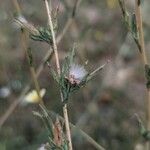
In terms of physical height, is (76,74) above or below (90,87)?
below

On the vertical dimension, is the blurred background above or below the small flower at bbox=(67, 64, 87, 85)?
above

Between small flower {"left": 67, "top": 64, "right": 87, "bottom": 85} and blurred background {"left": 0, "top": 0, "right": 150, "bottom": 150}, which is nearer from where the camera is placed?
small flower {"left": 67, "top": 64, "right": 87, "bottom": 85}

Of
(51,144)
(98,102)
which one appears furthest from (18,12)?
(98,102)

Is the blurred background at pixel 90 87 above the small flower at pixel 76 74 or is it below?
above

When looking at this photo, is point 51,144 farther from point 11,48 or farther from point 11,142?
point 11,48

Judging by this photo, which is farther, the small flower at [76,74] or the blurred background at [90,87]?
the blurred background at [90,87]

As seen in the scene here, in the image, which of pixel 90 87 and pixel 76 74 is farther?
pixel 90 87
